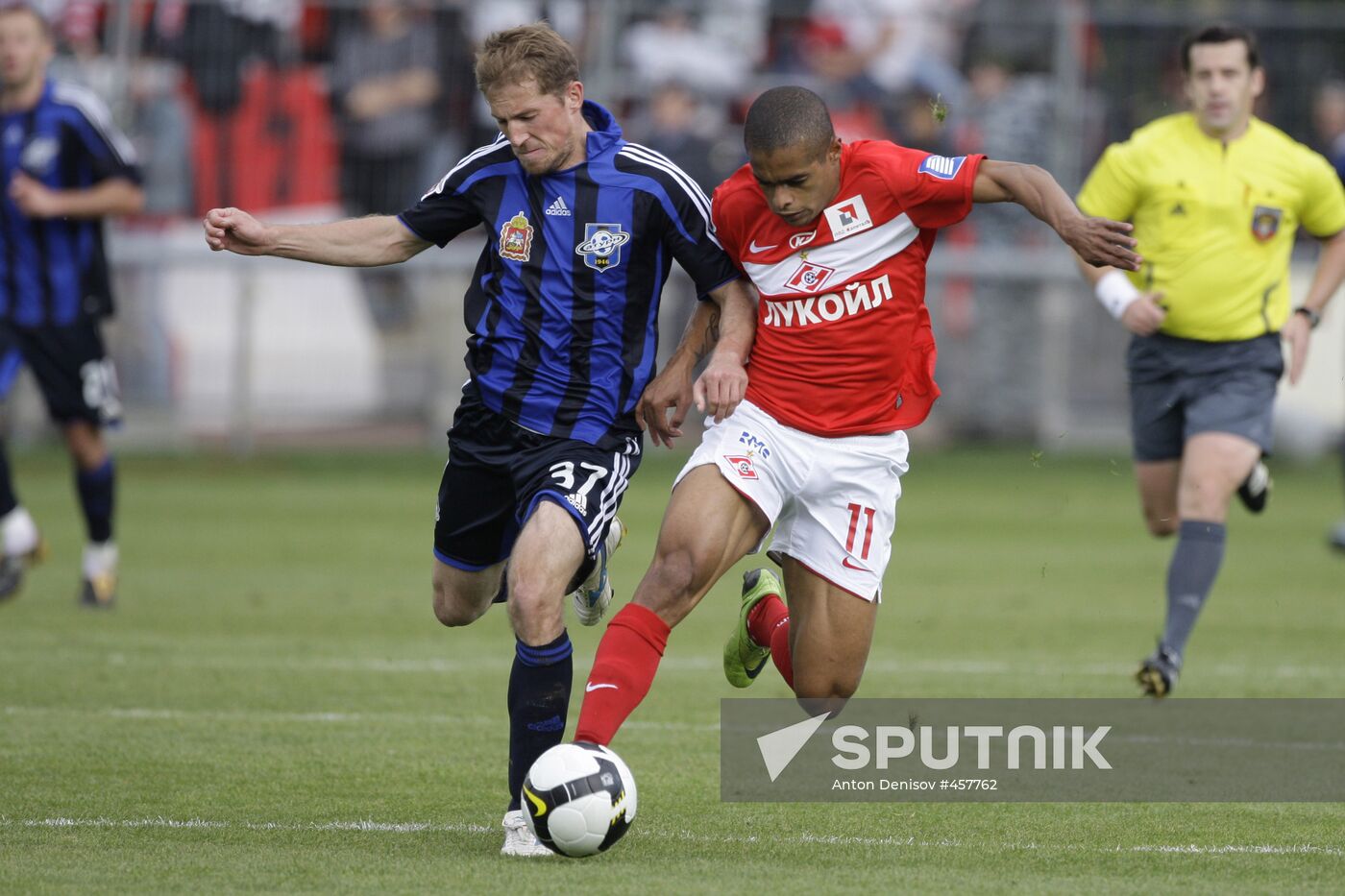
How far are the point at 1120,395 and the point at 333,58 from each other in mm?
7811

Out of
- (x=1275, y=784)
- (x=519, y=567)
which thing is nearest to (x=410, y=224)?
(x=519, y=567)

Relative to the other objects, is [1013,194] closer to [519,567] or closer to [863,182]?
[863,182]

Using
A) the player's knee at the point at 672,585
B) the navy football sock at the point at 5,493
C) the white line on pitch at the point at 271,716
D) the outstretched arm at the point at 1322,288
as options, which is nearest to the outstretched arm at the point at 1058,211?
the player's knee at the point at 672,585

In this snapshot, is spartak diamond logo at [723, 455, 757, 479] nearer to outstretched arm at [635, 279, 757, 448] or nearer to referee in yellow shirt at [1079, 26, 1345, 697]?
outstretched arm at [635, 279, 757, 448]

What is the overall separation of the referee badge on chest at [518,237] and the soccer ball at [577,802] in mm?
1561

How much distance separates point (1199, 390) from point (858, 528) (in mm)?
2537

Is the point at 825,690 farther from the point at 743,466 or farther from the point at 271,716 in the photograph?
the point at 271,716

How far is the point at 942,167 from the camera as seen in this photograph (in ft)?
18.3

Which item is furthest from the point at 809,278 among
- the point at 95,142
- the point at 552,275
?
the point at 95,142

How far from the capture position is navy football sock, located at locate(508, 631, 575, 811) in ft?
16.6

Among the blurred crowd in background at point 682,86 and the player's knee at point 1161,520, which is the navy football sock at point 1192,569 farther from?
the blurred crowd in background at point 682,86

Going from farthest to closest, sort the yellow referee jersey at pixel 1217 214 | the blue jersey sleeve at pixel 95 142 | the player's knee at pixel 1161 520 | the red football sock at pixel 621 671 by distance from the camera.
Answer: the blue jersey sleeve at pixel 95 142
the player's knee at pixel 1161 520
the yellow referee jersey at pixel 1217 214
the red football sock at pixel 621 671

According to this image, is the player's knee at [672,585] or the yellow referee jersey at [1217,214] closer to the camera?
Result: the player's knee at [672,585]

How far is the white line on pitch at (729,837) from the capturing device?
197 inches
